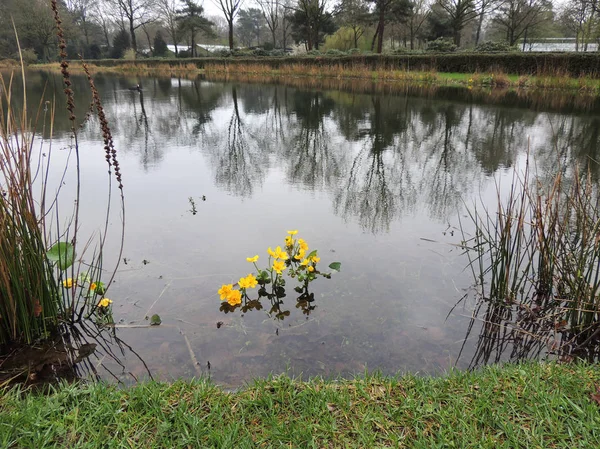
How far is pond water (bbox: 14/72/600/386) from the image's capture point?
2.52 meters

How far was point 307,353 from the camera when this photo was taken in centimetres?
247

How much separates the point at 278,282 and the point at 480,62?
19325 millimetres

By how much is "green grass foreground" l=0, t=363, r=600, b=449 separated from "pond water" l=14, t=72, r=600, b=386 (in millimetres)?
301

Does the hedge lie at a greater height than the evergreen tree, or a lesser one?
lesser

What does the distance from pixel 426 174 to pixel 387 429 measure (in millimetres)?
4686

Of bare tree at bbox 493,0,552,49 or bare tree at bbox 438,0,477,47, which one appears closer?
bare tree at bbox 438,0,477,47

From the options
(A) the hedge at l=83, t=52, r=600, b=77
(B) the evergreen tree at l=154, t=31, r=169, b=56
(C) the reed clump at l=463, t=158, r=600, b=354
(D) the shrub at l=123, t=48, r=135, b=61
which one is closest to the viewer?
(C) the reed clump at l=463, t=158, r=600, b=354

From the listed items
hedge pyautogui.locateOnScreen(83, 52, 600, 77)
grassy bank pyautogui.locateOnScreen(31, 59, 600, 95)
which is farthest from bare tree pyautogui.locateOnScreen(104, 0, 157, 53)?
hedge pyautogui.locateOnScreen(83, 52, 600, 77)

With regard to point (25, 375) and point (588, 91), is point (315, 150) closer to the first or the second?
point (25, 375)

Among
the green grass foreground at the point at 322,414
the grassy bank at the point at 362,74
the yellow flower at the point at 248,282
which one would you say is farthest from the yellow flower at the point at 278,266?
the grassy bank at the point at 362,74

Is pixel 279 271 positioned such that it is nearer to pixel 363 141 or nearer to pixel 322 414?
pixel 322 414

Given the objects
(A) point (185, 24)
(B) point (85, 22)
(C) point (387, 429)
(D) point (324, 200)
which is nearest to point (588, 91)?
(D) point (324, 200)

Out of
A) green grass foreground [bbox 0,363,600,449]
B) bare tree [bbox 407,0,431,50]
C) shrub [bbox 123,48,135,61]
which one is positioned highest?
bare tree [bbox 407,0,431,50]

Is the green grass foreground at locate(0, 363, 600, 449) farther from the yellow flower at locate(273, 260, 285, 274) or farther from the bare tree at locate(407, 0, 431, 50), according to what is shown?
the bare tree at locate(407, 0, 431, 50)
